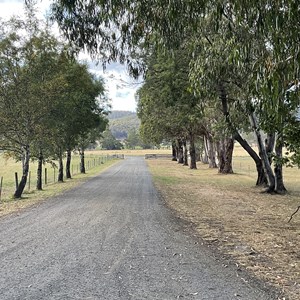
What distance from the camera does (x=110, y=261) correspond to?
20.2 feet

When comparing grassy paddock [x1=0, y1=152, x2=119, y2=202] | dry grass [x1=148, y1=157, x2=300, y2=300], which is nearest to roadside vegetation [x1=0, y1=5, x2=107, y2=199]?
grassy paddock [x1=0, y1=152, x2=119, y2=202]

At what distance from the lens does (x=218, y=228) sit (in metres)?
9.16

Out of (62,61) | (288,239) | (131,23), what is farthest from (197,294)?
(62,61)

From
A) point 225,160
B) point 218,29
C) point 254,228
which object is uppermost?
point 218,29

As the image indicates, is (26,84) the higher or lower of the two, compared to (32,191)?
higher

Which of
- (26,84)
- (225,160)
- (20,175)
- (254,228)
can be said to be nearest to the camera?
(254,228)

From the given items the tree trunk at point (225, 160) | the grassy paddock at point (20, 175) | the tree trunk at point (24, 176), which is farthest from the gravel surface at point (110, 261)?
the tree trunk at point (225, 160)

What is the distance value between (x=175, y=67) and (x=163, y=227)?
322 inches

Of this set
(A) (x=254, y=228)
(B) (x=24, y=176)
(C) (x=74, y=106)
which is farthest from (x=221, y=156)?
(A) (x=254, y=228)

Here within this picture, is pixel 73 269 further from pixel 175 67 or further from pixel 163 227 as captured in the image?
pixel 175 67

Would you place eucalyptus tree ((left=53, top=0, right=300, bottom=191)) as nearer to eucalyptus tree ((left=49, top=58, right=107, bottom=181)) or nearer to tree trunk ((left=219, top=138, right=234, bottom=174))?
eucalyptus tree ((left=49, top=58, right=107, bottom=181))

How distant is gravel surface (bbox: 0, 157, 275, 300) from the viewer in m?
4.77

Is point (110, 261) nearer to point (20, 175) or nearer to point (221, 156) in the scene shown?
point (221, 156)

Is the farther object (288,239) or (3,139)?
(3,139)
